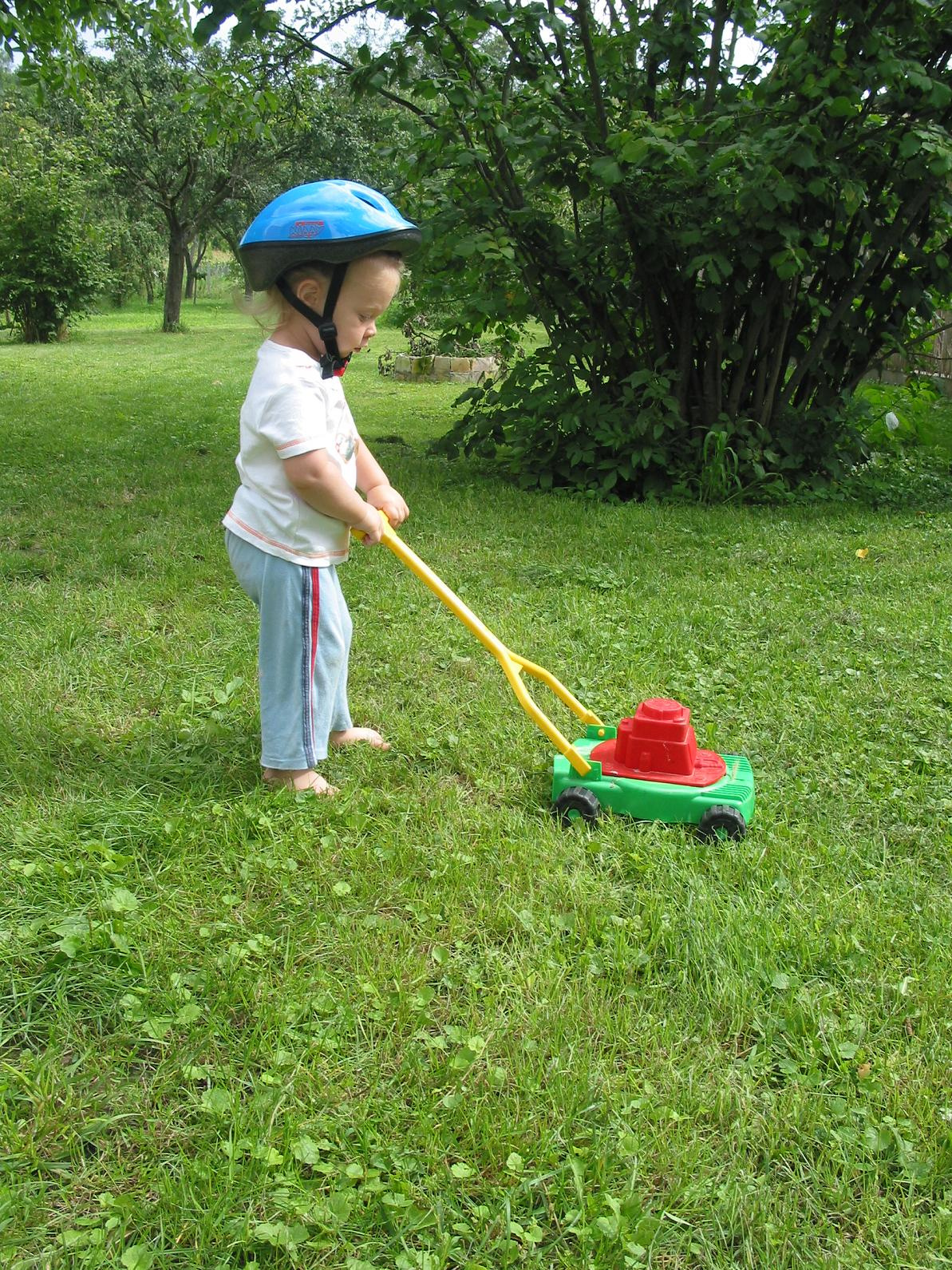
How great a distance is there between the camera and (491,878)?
240cm

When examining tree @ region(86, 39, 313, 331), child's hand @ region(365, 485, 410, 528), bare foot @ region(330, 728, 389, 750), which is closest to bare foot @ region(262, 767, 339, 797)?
bare foot @ region(330, 728, 389, 750)

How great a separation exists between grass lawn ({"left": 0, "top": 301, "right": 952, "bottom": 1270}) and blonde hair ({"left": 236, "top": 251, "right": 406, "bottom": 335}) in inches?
48.1

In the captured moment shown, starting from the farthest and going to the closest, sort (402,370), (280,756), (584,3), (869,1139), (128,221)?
(128,221)
(402,370)
(584,3)
(280,756)
(869,1139)

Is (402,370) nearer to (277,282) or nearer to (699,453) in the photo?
(699,453)

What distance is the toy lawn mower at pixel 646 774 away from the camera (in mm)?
2607

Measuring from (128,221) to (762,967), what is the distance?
32.7 metres

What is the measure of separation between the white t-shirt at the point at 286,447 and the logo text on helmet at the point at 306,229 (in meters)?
0.28

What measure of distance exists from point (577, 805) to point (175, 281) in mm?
25432

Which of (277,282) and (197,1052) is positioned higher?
(277,282)

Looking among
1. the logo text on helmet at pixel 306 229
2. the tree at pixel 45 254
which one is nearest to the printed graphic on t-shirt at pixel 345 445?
the logo text on helmet at pixel 306 229

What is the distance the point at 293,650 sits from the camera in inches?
107

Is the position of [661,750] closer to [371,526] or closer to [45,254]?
[371,526]

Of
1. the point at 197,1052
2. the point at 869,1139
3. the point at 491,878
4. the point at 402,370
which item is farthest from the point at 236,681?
the point at 402,370

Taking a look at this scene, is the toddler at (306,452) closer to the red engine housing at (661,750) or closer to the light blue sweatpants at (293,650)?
the light blue sweatpants at (293,650)
